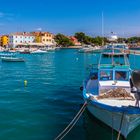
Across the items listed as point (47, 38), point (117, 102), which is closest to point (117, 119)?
point (117, 102)

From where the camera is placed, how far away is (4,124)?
729 inches

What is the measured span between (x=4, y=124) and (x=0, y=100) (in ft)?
24.1

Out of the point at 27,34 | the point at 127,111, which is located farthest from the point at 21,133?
the point at 27,34

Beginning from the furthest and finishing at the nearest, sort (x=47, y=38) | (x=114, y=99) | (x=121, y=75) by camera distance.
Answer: (x=47, y=38)
(x=121, y=75)
(x=114, y=99)

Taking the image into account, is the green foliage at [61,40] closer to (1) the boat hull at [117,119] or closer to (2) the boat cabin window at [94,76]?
(2) the boat cabin window at [94,76]

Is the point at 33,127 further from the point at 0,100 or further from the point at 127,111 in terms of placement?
the point at 0,100

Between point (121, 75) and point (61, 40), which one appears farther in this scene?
point (61, 40)

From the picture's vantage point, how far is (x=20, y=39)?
17188 cm

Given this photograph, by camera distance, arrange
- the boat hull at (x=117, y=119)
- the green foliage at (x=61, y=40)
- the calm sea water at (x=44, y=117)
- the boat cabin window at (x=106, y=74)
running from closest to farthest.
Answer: the boat hull at (x=117, y=119), the calm sea water at (x=44, y=117), the boat cabin window at (x=106, y=74), the green foliage at (x=61, y=40)

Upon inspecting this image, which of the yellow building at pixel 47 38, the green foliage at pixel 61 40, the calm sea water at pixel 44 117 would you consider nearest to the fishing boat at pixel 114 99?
the calm sea water at pixel 44 117

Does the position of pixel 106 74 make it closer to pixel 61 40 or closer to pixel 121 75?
pixel 121 75

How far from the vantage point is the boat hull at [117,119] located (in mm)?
15066

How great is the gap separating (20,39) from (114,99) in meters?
158

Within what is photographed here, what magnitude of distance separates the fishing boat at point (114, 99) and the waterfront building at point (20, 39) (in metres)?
150
